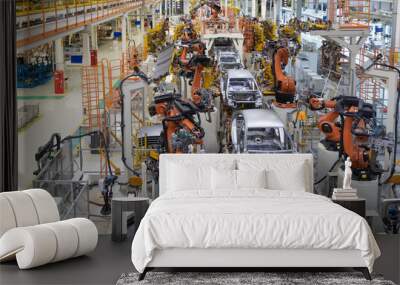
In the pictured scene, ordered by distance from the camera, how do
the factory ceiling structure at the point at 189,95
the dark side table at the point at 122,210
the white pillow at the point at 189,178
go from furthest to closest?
the factory ceiling structure at the point at 189,95, the dark side table at the point at 122,210, the white pillow at the point at 189,178

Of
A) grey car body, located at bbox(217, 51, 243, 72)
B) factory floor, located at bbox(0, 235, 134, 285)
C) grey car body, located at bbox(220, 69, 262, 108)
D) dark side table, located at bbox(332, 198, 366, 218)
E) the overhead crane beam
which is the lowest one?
factory floor, located at bbox(0, 235, 134, 285)

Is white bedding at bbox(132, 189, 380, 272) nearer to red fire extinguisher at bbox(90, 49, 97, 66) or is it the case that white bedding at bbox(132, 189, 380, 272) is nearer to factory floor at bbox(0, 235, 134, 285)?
factory floor at bbox(0, 235, 134, 285)

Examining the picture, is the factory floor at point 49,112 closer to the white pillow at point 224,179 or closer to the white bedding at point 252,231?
the white pillow at point 224,179

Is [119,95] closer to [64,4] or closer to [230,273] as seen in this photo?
[64,4]

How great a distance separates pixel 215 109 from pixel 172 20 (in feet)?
3.61

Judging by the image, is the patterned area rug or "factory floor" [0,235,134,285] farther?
"factory floor" [0,235,134,285]

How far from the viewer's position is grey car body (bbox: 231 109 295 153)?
810 cm

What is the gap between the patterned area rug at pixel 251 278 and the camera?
588cm

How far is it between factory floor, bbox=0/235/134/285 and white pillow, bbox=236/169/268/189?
131 cm

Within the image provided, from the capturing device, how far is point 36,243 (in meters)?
6.25

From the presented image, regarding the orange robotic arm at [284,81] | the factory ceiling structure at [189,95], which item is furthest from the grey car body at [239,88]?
the orange robotic arm at [284,81]

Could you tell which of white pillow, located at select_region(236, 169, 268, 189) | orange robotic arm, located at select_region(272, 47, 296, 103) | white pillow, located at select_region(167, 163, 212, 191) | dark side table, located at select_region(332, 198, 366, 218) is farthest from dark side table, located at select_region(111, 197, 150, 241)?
dark side table, located at select_region(332, 198, 366, 218)

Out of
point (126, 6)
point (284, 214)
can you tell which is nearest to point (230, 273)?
point (284, 214)

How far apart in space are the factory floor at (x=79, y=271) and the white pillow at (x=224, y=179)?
110 cm
